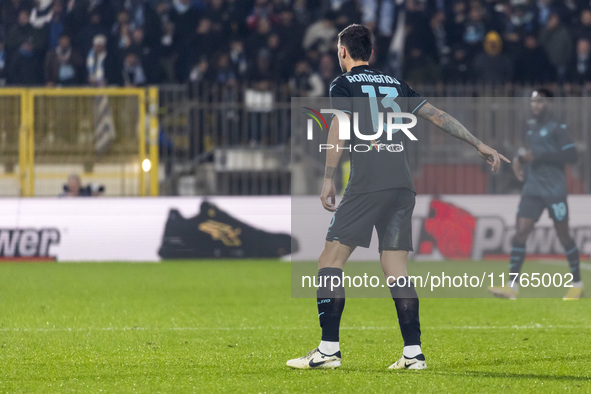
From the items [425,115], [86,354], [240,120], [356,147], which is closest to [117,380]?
[86,354]

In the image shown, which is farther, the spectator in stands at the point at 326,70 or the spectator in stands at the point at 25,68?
the spectator in stands at the point at 25,68

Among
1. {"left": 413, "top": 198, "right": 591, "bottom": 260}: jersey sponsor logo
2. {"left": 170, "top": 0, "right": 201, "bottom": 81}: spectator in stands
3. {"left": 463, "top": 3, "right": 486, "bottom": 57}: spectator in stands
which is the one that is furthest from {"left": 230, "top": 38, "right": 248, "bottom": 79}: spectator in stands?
{"left": 413, "top": 198, "right": 591, "bottom": 260}: jersey sponsor logo

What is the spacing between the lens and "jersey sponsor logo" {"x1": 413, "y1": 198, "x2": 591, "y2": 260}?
15672 mm

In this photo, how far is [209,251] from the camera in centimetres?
1623

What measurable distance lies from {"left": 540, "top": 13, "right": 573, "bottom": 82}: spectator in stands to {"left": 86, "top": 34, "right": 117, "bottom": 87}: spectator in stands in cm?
742

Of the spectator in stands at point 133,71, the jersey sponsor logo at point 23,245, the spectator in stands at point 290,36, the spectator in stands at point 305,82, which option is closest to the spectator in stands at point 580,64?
the spectator in stands at point 305,82

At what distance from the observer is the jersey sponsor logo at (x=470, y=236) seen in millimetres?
15672

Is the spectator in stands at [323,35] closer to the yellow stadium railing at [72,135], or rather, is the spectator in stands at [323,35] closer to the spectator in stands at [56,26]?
the yellow stadium railing at [72,135]

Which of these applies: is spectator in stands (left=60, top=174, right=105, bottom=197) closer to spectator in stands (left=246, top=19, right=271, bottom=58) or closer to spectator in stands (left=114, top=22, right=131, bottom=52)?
spectator in stands (left=114, top=22, right=131, bottom=52)

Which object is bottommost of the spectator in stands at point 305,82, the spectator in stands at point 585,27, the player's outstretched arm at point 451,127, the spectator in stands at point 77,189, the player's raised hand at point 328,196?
the spectator in stands at point 77,189

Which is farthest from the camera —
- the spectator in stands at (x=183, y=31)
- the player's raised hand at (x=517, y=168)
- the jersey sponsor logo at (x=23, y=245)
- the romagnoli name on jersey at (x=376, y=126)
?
the spectator in stands at (x=183, y=31)

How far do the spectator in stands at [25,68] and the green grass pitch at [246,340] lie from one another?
6422mm

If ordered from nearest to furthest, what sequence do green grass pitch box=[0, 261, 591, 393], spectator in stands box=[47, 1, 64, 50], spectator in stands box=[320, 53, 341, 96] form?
green grass pitch box=[0, 261, 591, 393], spectator in stands box=[320, 53, 341, 96], spectator in stands box=[47, 1, 64, 50]

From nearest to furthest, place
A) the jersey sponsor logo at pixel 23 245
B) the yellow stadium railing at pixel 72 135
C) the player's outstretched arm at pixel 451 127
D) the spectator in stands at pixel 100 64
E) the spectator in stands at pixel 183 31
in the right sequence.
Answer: the player's outstretched arm at pixel 451 127 → the jersey sponsor logo at pixel 23 245 → the yellow stadium railing at pixel 72 135 → the spectator in stands at pixel 100 64 → the spectator in stands at pixel 183 31
